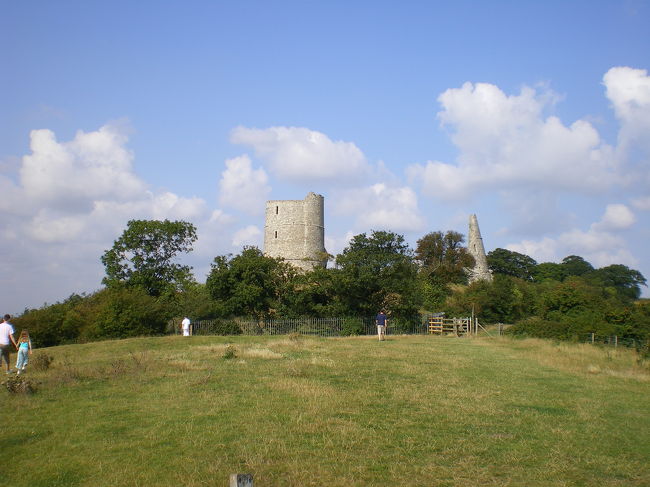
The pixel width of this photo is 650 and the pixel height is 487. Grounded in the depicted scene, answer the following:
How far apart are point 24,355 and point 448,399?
1196 cm

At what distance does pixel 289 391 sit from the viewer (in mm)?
12750

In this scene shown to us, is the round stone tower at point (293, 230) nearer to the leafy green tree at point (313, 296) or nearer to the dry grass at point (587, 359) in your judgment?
the leafy green tree at point (313, 296)

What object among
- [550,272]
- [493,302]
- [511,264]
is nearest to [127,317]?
[493,302]

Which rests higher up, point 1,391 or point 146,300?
point 146,300

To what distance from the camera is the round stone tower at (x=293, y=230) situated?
213 ft

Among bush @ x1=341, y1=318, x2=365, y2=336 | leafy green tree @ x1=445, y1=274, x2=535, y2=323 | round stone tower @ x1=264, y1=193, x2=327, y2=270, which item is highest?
round stone tower @ x1=264, y1=193, x2=327, y2=270

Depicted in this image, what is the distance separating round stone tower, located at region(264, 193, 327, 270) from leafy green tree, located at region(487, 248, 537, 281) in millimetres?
36237

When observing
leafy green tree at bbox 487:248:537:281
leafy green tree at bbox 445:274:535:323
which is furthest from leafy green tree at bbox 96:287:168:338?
leafy green tree at bbox 487:248:537:281

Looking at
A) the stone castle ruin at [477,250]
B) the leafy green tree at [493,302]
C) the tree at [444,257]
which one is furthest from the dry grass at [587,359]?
the stone castle ruin at [477,250]

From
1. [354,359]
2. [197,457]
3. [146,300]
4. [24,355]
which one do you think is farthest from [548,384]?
[146,300]

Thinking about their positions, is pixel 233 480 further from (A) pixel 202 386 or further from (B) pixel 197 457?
(A) pixel 202 386

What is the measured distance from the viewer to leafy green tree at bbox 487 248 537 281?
9112 cm

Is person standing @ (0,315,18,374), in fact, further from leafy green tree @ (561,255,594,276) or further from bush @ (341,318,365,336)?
leafy green tree @ (561,255,594,276)

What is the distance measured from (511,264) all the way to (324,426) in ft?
284
